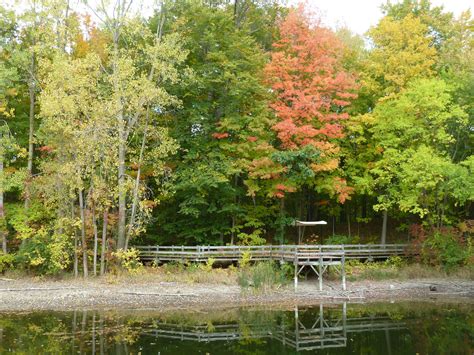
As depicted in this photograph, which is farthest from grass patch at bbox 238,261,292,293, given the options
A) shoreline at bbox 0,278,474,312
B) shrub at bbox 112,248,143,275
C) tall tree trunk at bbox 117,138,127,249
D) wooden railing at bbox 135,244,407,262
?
tall tree trunk at bbox 117,138,127,249

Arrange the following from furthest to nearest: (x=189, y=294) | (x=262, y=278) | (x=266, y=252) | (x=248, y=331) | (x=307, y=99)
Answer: (x=307, y=99)
(x=266, y=252)
(x=262, y=278)
(x=189, y=294)
(x=248, y=331)

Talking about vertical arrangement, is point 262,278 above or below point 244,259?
below

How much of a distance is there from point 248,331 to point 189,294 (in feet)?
20.7

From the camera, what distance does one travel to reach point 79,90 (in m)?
23.3

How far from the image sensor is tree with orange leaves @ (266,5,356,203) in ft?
89.5

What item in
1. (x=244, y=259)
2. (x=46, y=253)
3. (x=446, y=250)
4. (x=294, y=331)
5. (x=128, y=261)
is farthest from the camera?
(x=446, y=250)

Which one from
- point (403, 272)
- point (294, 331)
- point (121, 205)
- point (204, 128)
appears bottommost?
point (294, 331)

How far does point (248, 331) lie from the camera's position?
16.2 metres

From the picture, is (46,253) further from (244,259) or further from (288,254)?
(288,254)

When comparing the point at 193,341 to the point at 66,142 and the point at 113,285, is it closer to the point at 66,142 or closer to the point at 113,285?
the point at 113,285

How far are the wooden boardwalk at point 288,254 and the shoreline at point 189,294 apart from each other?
A: 1.21 meters

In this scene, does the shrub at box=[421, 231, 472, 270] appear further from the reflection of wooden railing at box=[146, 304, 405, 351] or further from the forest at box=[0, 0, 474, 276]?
the reflection of wooden railing at box=[146, 304, 405, 351]

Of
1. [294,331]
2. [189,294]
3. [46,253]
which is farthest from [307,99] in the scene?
[46,253]

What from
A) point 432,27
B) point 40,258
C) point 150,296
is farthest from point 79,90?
point 432,27
